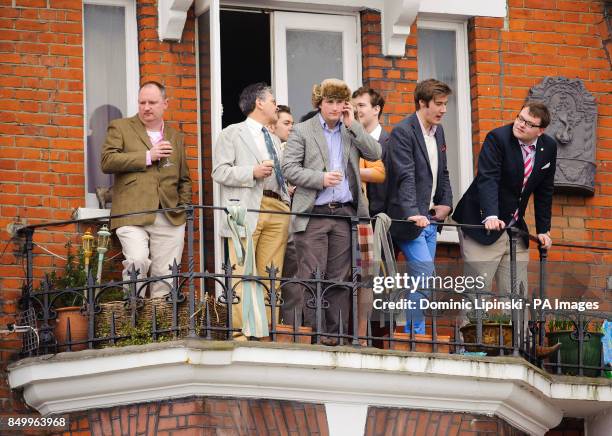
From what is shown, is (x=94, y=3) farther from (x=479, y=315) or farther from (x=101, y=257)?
(x=479, y=315)

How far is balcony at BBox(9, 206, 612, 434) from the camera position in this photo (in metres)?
15.2

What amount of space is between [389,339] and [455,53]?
3637mm

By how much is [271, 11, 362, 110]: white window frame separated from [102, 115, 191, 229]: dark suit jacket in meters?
1.61

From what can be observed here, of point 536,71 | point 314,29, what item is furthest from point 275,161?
point 536,71

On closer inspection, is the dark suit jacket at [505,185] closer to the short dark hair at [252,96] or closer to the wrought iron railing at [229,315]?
the wrought iron railing at [229,315]

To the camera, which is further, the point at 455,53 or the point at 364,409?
the point at 455,53

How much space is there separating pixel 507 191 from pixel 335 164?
1592mm

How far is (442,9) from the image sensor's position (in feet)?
59.1

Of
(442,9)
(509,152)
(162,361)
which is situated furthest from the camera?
(442,9)

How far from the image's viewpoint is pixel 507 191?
1653cm

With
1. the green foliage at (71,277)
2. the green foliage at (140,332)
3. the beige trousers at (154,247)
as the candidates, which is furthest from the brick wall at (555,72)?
the green foliage at (140,332)

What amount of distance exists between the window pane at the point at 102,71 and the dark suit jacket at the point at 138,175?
0.71 m

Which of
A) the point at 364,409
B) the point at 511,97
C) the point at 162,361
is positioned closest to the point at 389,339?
the point at 364,409

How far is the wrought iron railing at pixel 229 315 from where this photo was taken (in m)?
15.2
